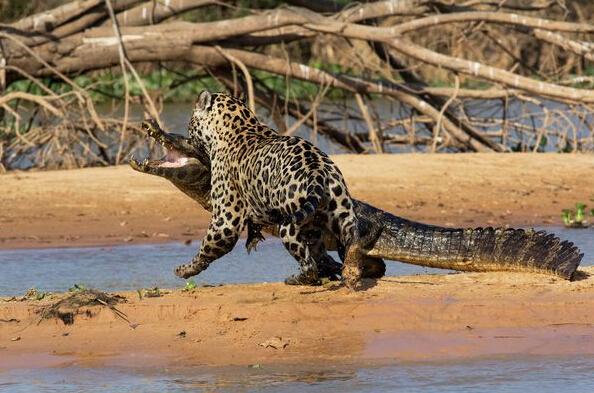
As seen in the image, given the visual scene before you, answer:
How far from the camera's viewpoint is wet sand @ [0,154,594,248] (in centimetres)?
1249

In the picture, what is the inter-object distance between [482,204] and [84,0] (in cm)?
547

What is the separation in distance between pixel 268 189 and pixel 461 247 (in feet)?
4.47

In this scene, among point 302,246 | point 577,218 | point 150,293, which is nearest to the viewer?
point 302,246

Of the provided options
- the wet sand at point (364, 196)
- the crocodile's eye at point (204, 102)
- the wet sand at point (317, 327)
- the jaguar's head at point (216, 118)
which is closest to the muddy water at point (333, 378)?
the wet sand at point (317, 327)

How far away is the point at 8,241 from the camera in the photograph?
Answer: 11.9 metres

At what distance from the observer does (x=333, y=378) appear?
665cm

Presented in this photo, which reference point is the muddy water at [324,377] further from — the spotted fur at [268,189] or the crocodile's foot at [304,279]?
the crocodile's foot at [304,279]

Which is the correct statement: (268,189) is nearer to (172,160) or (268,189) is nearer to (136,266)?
(172,160)

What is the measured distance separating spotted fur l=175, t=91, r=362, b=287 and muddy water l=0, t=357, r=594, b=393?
1.06 meters

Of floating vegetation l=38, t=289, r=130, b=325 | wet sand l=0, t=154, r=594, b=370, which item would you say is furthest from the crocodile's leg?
floating vegetation l=38, t=289, r=130, b=325

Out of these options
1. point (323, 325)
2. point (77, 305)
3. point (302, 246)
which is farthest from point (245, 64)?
point (323, 325)

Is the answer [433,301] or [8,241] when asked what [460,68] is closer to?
[8,241]

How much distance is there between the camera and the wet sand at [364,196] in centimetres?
1249

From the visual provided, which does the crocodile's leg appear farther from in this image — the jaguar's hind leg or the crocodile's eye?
the crocodile's eye
